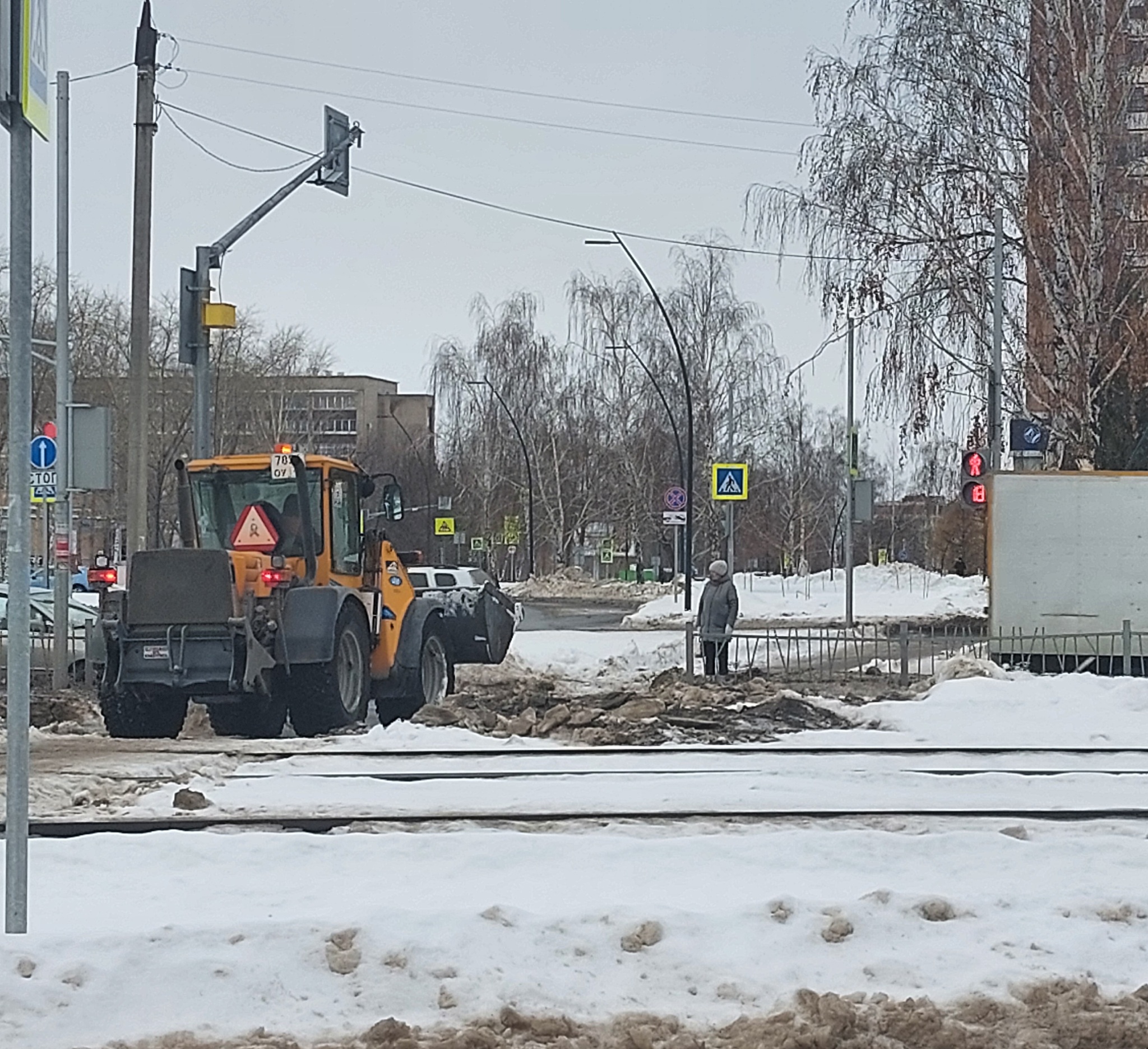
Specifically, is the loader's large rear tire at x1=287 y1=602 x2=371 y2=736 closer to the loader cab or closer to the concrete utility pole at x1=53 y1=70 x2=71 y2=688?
the loader cab

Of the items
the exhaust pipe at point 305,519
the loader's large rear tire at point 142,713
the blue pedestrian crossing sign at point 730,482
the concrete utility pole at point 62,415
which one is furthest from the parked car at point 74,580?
the exhaust pipe at point 305,519

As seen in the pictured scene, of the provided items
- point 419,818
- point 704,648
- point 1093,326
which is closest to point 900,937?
point 419,818

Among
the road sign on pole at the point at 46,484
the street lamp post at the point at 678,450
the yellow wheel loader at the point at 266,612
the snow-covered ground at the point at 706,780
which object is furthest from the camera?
the street lamp post at the point at 678,450

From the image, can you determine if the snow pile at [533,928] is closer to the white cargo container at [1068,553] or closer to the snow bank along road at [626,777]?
the snow bank along road at [626,777]

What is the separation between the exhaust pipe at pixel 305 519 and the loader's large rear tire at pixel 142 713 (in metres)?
1.59

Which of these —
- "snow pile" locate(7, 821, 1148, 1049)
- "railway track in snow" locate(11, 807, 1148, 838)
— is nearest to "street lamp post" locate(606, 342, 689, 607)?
"railway track in snow" locate(11, 807, 1148, 838)

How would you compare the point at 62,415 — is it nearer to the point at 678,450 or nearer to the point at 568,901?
the point at 568,901

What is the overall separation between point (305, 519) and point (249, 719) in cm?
199

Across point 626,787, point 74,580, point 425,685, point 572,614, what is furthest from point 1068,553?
point 74,580

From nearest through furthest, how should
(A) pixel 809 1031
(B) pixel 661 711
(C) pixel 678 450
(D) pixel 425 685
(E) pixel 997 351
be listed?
(A) pixel 809 1031, (B) pixel 661 711, (D) pixel 425 685, (E) pixel 997 351, (C) pixel 678 450

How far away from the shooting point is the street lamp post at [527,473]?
2498 inches

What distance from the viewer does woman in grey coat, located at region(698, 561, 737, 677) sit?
2006cm

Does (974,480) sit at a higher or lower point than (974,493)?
higher

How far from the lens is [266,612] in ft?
46.6
